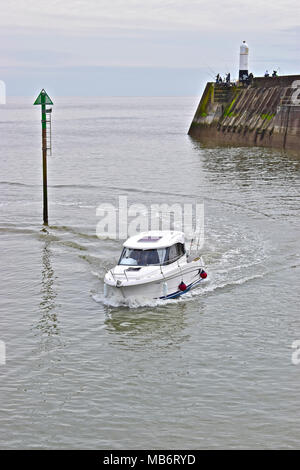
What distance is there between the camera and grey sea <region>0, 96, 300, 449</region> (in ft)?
48.5

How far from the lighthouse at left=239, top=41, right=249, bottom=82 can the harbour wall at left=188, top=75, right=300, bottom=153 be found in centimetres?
126

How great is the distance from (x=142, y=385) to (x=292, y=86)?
52967 mm

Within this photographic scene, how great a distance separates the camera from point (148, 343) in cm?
1916

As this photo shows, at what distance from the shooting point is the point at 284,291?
919 inches

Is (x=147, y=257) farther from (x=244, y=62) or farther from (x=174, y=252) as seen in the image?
(x=244, y=62)

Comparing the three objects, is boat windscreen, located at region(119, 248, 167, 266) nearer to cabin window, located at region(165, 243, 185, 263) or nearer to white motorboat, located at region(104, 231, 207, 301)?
white motorboat, located at region(104, 231, 207, 301)

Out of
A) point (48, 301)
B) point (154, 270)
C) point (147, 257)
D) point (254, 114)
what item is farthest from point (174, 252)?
point (254, 114)

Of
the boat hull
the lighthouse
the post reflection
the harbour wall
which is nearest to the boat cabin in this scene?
the boat hull

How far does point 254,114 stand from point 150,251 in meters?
49.1

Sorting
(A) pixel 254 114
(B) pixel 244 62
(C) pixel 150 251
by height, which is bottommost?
(C) pixel 150 251

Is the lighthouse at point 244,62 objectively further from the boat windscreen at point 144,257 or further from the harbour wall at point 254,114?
the boat windscreen at point 144,257

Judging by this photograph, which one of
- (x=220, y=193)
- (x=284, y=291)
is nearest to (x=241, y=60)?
(x=220, y=193)

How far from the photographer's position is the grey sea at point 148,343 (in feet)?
48.5

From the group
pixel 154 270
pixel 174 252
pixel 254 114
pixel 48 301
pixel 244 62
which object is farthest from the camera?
pixel 244 62
